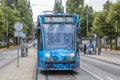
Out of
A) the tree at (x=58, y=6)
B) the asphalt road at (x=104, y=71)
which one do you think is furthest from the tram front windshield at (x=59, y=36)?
the tree at (x=58, y=6)

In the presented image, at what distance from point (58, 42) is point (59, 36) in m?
0.38

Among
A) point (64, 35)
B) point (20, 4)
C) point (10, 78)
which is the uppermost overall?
point (20, 4)

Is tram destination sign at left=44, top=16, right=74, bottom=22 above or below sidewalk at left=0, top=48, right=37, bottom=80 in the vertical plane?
above

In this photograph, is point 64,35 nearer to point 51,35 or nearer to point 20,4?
point 51,35

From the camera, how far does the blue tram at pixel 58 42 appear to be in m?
22.2

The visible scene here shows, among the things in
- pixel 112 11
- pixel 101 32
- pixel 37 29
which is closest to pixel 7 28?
pixel 101 32

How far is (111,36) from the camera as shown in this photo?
250 feet

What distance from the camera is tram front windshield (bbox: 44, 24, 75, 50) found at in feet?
74.2

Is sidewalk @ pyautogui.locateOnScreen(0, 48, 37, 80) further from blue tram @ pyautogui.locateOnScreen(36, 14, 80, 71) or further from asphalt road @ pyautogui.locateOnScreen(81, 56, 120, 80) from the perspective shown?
asphalt road @ pyautogui.locateOnScreen(81, 56, 120, 80)

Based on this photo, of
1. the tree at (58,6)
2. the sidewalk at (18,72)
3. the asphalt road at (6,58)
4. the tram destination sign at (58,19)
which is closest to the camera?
the sidewalk at (18,72)

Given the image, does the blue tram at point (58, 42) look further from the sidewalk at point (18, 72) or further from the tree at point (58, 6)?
the tree at point (58, 6)

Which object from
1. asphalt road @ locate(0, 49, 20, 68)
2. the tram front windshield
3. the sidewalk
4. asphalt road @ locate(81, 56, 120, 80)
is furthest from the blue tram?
asphalt road @ locate(0, 49, 20, 68)

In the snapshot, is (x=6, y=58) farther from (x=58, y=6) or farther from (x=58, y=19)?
(x=58, y=6)

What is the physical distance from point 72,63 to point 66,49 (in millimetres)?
871
